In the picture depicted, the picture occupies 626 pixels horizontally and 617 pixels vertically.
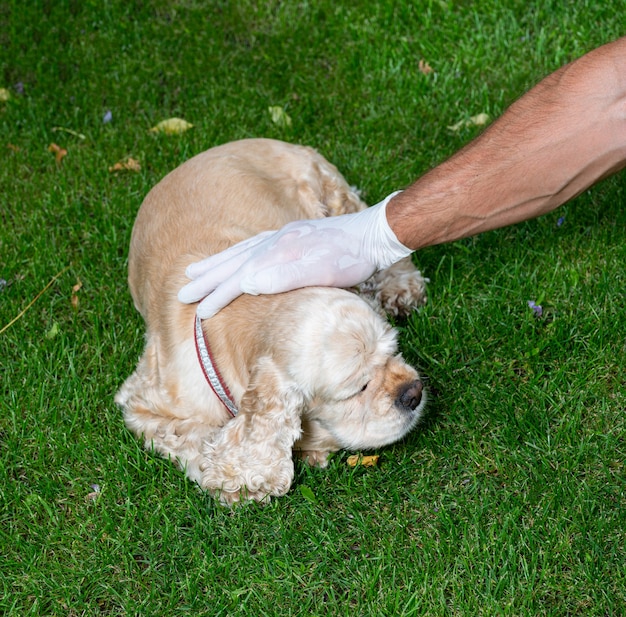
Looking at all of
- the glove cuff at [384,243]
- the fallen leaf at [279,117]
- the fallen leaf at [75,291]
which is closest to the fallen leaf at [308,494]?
the glove cuff at [384,243]

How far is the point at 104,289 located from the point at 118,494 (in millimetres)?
1324

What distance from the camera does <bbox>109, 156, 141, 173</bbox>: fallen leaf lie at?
500cm

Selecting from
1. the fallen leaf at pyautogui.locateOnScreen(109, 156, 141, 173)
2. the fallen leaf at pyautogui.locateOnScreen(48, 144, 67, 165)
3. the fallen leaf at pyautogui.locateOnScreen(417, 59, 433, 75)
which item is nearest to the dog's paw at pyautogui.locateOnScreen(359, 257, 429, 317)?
the fallen leaf at pyautogui.locateOnScreen(109, 156, 141, 173)

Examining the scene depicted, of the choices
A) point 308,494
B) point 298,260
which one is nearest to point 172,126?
point 298,260

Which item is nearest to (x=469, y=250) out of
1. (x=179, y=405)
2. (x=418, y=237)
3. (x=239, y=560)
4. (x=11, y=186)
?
(x=418, y=237)

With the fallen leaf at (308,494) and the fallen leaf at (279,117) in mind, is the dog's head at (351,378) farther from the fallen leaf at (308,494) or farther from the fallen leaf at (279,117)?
the fallen leaf at (279,117)

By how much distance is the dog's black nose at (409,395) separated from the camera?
317 cm

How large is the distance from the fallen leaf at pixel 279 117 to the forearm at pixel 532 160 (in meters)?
1.98

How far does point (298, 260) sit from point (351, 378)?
0.54 metres

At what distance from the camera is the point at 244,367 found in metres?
3.24

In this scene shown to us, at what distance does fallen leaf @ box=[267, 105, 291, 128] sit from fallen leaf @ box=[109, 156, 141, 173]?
0.92 meters

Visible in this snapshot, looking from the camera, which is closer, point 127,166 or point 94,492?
point 94,492

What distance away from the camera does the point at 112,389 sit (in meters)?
3.80

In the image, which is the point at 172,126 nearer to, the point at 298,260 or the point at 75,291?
the point at 75,291
